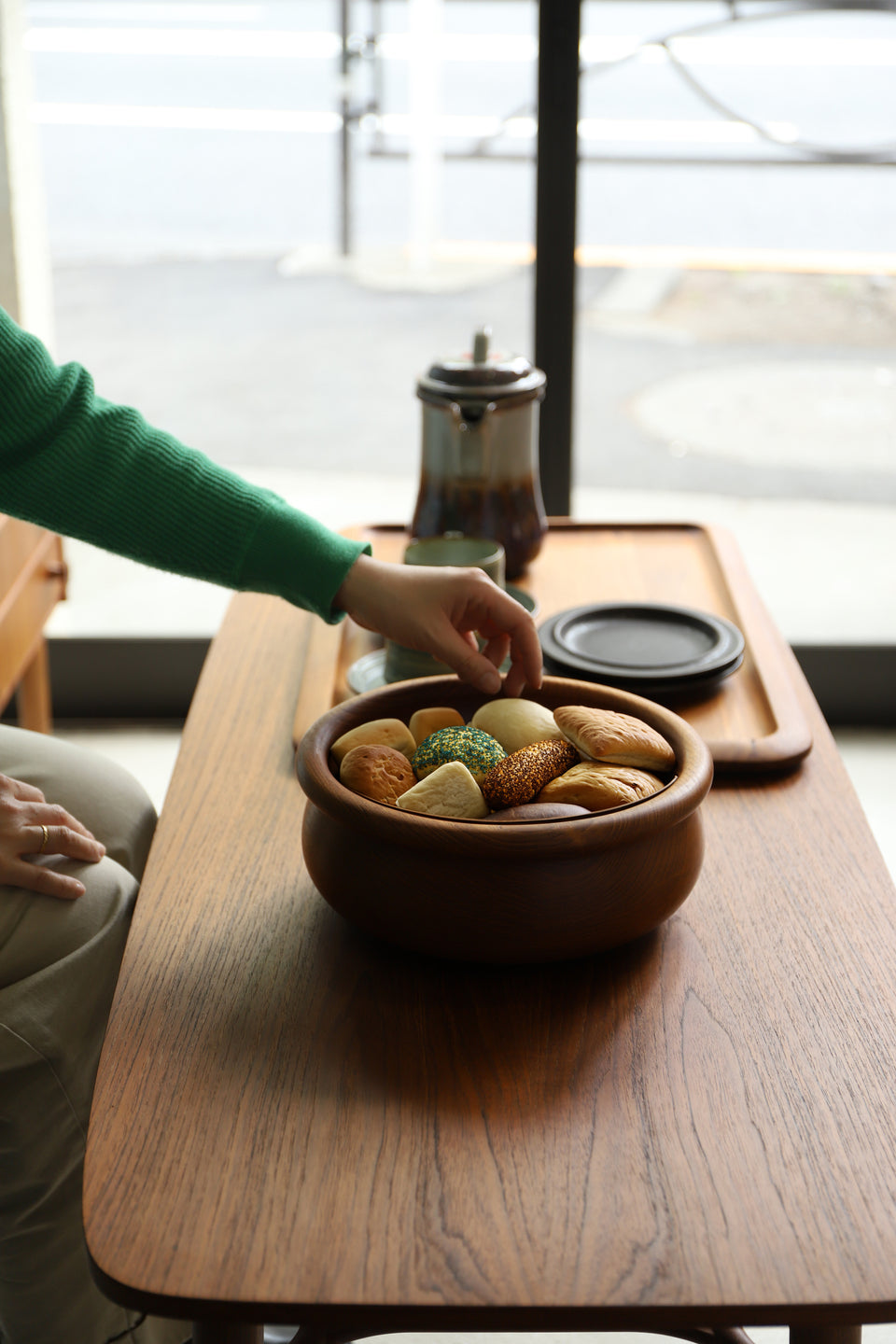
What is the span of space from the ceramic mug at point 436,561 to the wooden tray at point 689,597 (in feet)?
0.21

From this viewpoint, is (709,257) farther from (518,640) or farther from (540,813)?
(540,813)

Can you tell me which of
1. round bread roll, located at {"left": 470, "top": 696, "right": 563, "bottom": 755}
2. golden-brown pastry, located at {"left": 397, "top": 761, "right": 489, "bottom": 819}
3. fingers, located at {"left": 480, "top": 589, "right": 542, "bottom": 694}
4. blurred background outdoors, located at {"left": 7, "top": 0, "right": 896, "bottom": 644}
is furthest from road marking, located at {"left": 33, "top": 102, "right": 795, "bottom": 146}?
golden-brown pastry, located at {"left": 397, "top": 761, "right": 489, "bottom": 819}

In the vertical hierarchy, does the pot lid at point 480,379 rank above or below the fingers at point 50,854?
above

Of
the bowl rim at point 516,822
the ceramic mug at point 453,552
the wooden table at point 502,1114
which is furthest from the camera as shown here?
the ceramic mug at point 453,552

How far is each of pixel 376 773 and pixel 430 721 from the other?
111mm

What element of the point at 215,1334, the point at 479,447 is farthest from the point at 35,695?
the point at 215,1334

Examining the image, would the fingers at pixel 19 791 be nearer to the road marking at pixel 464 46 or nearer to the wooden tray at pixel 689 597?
the wooden tray at pixel 689 597

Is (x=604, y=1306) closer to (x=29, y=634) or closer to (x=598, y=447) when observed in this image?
(x=29, y=634)

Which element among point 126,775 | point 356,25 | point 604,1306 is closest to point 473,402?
point 126,775

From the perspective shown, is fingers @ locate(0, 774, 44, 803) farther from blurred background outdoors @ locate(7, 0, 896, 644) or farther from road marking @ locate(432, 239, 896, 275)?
road marking @ locate(432, 239, 896, 275)

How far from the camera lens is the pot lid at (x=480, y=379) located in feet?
4.39

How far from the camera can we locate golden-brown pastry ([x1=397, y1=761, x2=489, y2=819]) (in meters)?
0.74

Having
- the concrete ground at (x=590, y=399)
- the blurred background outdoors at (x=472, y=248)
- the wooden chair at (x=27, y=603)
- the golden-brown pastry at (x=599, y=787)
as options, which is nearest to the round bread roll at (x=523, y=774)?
the golden-brown pastry at (x=599, y=787)

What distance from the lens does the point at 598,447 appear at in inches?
103
